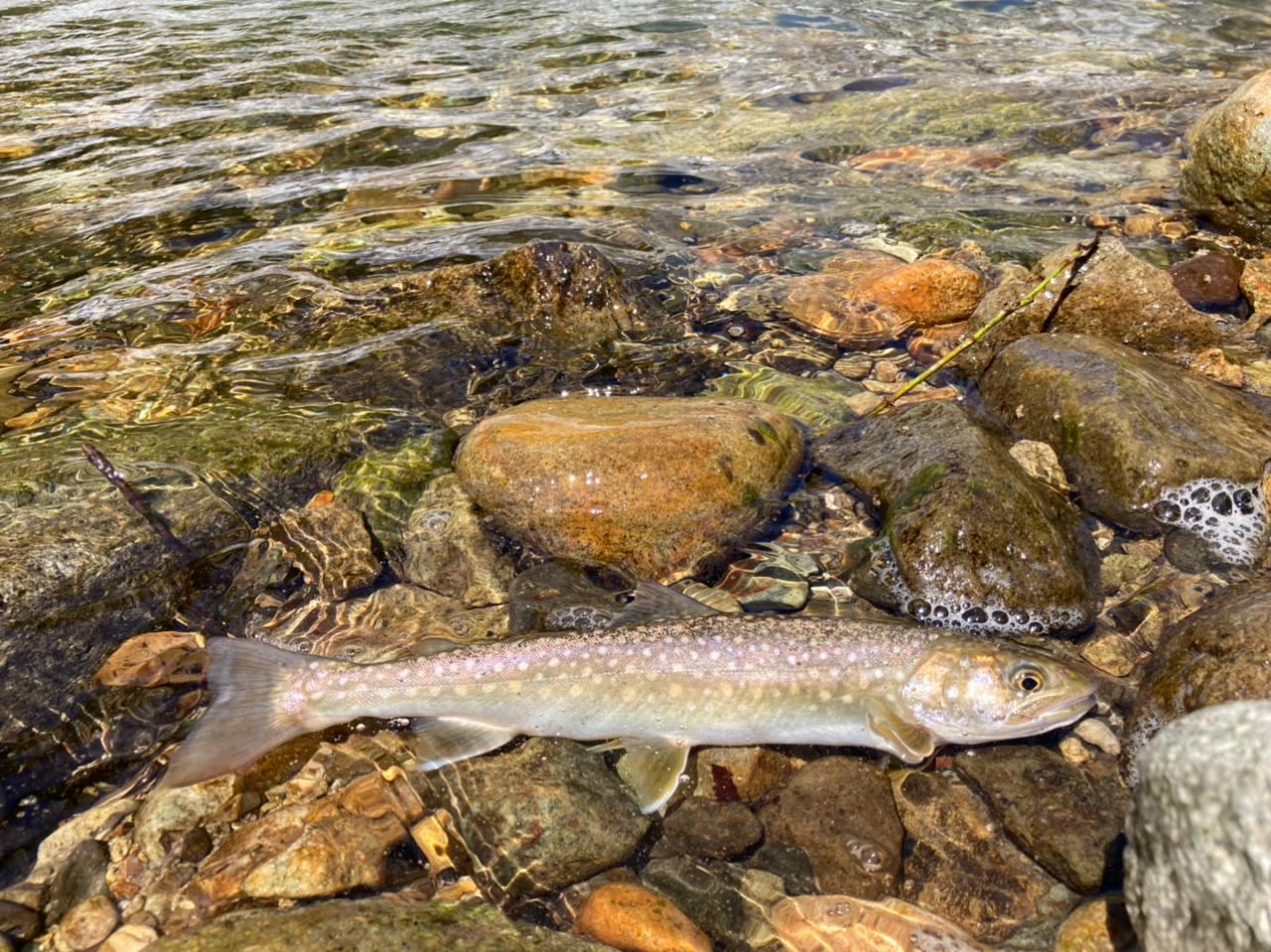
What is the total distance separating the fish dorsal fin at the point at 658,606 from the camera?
4406 mm

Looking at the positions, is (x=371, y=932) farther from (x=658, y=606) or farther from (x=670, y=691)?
(x=658, y=606)

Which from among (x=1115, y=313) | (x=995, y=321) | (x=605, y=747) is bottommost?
(x=605, y=747)

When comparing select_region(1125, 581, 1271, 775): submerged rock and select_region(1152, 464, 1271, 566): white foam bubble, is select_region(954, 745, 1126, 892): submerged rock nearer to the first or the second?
select_region(1125, 581, 1271, 775): submerged rock

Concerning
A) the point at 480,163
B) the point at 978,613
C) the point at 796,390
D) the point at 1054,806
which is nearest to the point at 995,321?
the point at 796,390

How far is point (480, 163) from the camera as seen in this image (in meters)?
10.4

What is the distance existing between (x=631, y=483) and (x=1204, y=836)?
10.3 ft

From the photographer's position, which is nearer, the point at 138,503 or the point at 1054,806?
the point at 1054,806

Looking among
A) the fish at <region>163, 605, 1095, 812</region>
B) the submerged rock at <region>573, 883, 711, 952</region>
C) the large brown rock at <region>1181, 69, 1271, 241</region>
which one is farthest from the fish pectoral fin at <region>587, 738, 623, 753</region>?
the large brown rock at <region>1181, 69, 1271, 241</region>

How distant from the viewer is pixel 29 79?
13.9m

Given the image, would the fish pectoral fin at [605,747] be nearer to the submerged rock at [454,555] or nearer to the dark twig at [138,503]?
the submerged rock at [454,555]

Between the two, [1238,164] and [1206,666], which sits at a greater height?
[1238,164]

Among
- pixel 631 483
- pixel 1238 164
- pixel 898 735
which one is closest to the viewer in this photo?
pixel 898 735

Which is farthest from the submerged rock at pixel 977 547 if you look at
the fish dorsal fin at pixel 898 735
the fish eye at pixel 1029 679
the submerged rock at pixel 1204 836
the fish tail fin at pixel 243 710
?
the fish tail fin at pixel 243 710

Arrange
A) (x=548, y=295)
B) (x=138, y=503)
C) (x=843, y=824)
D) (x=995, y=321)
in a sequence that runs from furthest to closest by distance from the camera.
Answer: (x=548, y=295) → (x=995, y=321) → (x=138, y=503) → (x=843, y=824)
